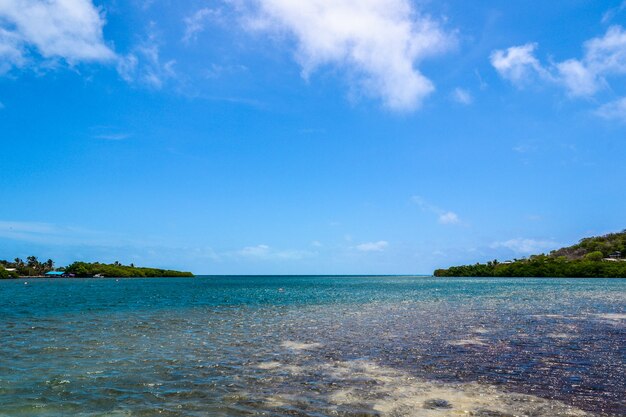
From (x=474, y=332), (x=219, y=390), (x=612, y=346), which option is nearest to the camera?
(x=219, y=390)

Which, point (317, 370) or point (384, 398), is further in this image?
point (317, 370)

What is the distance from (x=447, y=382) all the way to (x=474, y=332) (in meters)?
15.0

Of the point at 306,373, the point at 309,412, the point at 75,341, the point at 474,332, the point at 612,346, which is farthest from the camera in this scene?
the point at 474,332

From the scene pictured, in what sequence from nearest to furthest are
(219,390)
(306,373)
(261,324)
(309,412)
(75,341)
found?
(309,412) < (219,390) < (306,373) < (75,341) < (261,324)

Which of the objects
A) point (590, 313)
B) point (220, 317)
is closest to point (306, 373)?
point (220, 317)

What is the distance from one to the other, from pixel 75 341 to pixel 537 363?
2625 cm

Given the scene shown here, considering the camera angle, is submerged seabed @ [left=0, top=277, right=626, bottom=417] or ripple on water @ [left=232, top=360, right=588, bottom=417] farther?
submerged seabed @ [left=0, top=277, right=626, bottom=417]

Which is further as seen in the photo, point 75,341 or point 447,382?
point 75,341

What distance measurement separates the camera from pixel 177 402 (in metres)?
14.4

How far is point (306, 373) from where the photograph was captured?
1842 cm

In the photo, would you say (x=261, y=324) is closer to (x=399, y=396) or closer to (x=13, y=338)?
(x=13, y=338)

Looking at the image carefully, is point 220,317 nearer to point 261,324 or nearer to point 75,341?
point 261,324

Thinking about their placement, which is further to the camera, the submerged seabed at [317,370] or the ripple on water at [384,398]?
the submerged seabed at [317,370]

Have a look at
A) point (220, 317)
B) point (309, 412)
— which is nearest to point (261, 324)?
point (220, 317)
